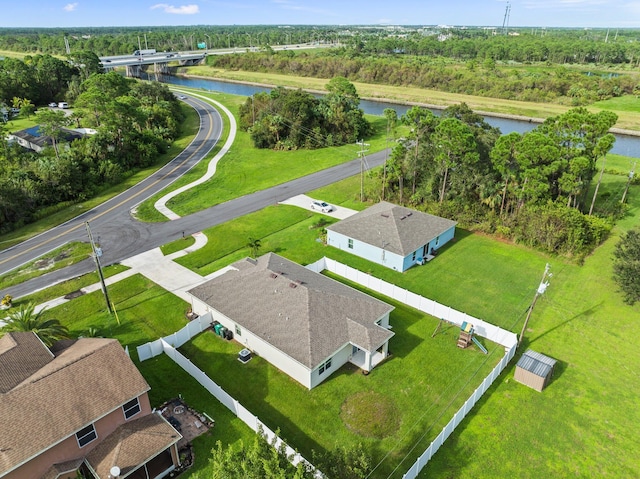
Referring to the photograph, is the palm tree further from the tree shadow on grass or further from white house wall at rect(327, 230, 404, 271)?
the tree shadow on grass

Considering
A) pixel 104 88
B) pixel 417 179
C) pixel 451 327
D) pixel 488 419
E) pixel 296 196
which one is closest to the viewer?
pixel 488 419

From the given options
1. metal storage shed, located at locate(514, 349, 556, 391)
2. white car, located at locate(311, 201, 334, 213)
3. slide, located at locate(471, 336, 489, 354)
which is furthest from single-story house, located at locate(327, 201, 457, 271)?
metal storage shed, located at locate(514, 349, 556, 391)

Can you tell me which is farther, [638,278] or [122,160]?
[122,160]

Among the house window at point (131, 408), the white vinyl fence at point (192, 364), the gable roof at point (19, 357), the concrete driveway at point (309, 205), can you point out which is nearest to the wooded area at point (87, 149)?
the concrete driveway at point (309, 205)

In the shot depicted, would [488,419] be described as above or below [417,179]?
below

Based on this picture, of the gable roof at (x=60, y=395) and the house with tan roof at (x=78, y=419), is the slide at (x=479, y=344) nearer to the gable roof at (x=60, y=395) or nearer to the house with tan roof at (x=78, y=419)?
the house with tan roof at (x=78, y=419)

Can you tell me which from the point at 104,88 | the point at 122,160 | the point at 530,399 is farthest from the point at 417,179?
the point at 104,88

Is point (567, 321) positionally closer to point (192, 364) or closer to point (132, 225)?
point (192, 364)

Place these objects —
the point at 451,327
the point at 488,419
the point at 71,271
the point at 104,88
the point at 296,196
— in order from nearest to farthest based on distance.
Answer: the point at 488,419, the point at 451,327, the point at 71,271, the point at 296,196, the point at 104,88

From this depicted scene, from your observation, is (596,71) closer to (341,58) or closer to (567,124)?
(341,58)
